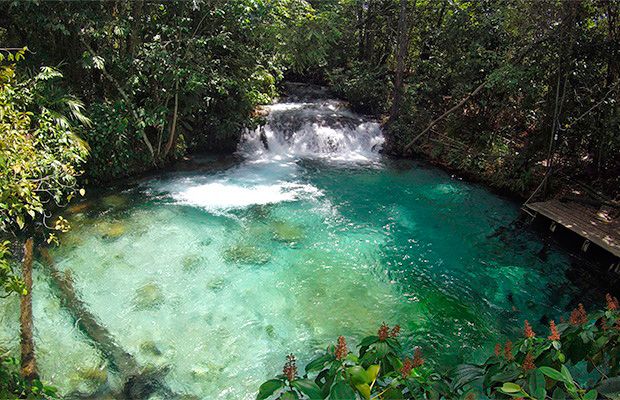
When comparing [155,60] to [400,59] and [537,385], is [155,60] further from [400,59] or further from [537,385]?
[537,385]

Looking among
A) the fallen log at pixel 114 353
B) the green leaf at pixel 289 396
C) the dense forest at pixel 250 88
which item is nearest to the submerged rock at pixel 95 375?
the fallen log at pixel 114 353

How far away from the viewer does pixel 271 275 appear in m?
6.64

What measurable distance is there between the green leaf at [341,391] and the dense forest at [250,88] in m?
4.73

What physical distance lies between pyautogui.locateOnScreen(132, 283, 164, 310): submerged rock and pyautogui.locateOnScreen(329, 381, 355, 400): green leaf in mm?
4924

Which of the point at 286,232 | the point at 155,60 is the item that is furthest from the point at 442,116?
the point at 155,60

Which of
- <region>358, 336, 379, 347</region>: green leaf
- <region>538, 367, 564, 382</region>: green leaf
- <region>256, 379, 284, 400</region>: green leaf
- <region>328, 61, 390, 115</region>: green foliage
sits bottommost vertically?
<region>358, 336, 379, 347</region>: green leaf

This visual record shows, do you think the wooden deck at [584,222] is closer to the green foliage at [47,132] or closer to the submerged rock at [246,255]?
the submerged rock at [246,255]

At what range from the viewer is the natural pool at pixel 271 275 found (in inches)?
196

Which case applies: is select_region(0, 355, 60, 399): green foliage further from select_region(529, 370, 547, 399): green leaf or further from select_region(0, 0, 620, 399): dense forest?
select_region(529, 370, 547, 399): green leaf

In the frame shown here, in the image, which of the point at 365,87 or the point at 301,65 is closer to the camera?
the point at 301,65

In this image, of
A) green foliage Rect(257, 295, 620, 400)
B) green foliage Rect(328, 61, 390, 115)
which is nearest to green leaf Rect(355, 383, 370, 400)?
green foliage Rect(257, 295, 620, 400)

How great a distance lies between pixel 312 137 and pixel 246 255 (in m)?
6.88

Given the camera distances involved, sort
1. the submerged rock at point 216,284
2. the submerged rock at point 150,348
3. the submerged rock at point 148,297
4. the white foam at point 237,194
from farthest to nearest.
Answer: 1. the white foam at point 237,194
2. the submerged rock at point 216,284
3. the submerged rock at point 148,297
4. the submerged rock at point 150,348

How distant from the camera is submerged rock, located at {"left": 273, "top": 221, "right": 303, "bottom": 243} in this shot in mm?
7766
